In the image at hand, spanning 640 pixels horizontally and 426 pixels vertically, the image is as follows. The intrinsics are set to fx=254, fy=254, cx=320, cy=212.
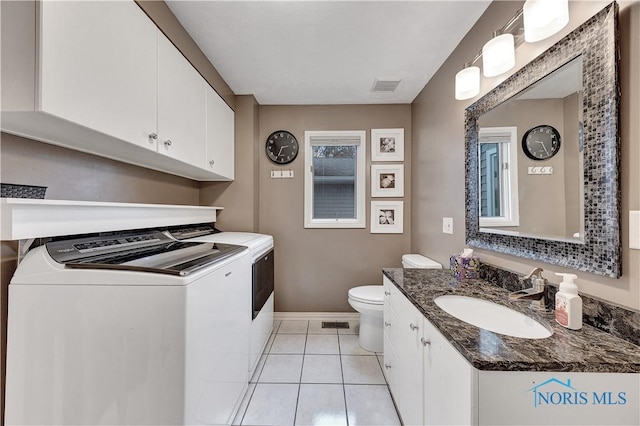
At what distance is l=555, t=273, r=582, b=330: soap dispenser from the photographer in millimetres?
854

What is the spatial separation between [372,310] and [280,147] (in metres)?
1.89

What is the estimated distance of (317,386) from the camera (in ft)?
5.81

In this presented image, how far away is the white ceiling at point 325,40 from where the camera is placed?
59.0 inches

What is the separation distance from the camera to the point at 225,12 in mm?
1529

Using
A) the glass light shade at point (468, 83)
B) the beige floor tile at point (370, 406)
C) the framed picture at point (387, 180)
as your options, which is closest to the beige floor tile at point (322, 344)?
the beige floor tile at point (370, 406)

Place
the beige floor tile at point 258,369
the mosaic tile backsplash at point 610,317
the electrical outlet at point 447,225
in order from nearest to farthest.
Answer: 1. the mosaic tile backsplash at point 610,317
2. the beige floor tile at point 258,369
3. the electrical outlet at point 447,225

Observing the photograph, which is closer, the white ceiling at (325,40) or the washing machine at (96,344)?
the washing machine at (96,344)

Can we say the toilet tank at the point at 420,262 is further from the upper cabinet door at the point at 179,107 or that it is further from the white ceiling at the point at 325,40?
the upper cabinet door at the point at 179,107

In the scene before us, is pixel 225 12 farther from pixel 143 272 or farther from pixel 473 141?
pixel 473 141

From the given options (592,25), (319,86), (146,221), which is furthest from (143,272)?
(319,86)

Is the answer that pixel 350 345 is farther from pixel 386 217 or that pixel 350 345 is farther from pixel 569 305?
pixel 569 305

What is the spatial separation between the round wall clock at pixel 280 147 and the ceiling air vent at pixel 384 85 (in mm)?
973

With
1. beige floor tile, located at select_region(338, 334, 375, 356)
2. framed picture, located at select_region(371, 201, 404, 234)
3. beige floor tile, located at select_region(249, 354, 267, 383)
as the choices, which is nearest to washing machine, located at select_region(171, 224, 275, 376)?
beige floor tile, located at select_region(249, 354, 267, 383)

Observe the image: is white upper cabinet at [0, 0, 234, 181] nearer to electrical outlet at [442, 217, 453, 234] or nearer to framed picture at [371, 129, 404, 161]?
framed picture at [371, 129, 404, 161]
